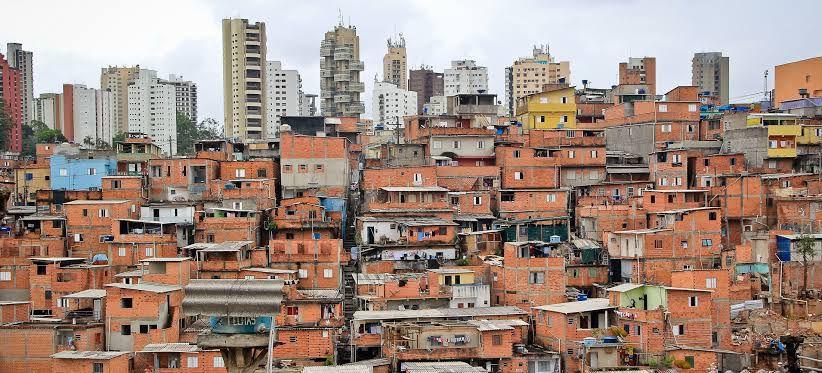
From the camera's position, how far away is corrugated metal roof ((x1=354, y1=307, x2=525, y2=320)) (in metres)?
26.8

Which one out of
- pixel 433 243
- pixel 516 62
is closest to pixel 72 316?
pixel 433 243

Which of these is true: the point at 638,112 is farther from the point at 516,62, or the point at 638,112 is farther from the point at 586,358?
the point at 516,62

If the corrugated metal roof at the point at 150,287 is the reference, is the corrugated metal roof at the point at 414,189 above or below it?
above

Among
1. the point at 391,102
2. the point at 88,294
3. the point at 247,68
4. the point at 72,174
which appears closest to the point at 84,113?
the point at 247,68

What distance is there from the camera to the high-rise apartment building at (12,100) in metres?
66.6

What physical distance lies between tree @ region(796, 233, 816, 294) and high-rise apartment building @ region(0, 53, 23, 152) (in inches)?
2100

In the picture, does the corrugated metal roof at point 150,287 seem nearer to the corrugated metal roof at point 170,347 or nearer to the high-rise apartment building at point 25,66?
the corrugated metal roof at point 170,347

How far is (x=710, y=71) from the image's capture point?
254 ft

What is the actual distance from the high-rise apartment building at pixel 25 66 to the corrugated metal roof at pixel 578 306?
7402 cm

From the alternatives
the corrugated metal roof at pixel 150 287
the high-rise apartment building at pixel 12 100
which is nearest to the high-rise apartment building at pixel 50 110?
the high-rise apartment building at pixel 12 100

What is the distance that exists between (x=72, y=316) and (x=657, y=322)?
1746 cm

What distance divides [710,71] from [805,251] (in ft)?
164

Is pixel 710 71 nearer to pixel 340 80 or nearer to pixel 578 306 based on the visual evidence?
pixel 340 80

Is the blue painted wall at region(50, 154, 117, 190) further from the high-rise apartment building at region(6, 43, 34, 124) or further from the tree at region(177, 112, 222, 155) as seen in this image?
the high-rise apartment building at region(6, 43, 34, 124)
